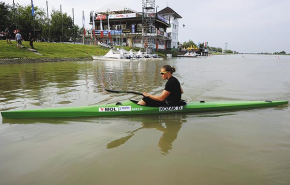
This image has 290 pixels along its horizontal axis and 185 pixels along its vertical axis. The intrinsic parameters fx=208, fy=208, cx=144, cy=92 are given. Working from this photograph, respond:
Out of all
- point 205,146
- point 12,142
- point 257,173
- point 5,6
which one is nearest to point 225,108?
point 205,146

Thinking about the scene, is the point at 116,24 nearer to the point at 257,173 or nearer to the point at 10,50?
the point at 10,50

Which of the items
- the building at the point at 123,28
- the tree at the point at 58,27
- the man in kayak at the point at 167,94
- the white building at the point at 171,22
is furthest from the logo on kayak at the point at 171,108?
the white building at the point at 171,22

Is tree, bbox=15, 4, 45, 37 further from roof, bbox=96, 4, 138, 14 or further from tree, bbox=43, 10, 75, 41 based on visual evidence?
roof, bbox=96, 4, 138, 14

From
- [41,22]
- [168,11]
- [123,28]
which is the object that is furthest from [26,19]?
[168,11]

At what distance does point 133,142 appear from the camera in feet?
13.7

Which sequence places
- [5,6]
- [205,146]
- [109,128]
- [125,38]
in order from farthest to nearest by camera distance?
[125,38] → [5,6] → [109,128] → [205,146]

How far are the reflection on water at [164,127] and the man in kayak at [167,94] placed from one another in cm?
39

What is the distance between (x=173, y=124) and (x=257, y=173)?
2.43 meters

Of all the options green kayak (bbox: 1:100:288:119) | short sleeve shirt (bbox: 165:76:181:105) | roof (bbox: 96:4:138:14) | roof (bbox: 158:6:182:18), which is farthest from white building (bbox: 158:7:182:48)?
short sleeve shirt (bbox: 165:76:181:105)

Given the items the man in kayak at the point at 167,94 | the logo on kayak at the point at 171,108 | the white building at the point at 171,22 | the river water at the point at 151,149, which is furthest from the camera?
the white building at the point at 171,22

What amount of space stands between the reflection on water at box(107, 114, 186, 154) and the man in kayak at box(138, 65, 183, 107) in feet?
1.28

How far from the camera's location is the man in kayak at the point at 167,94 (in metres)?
5.41

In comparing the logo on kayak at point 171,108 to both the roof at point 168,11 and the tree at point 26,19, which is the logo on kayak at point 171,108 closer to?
the tree at point 26,19

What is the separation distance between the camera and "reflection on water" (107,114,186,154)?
4080mm
